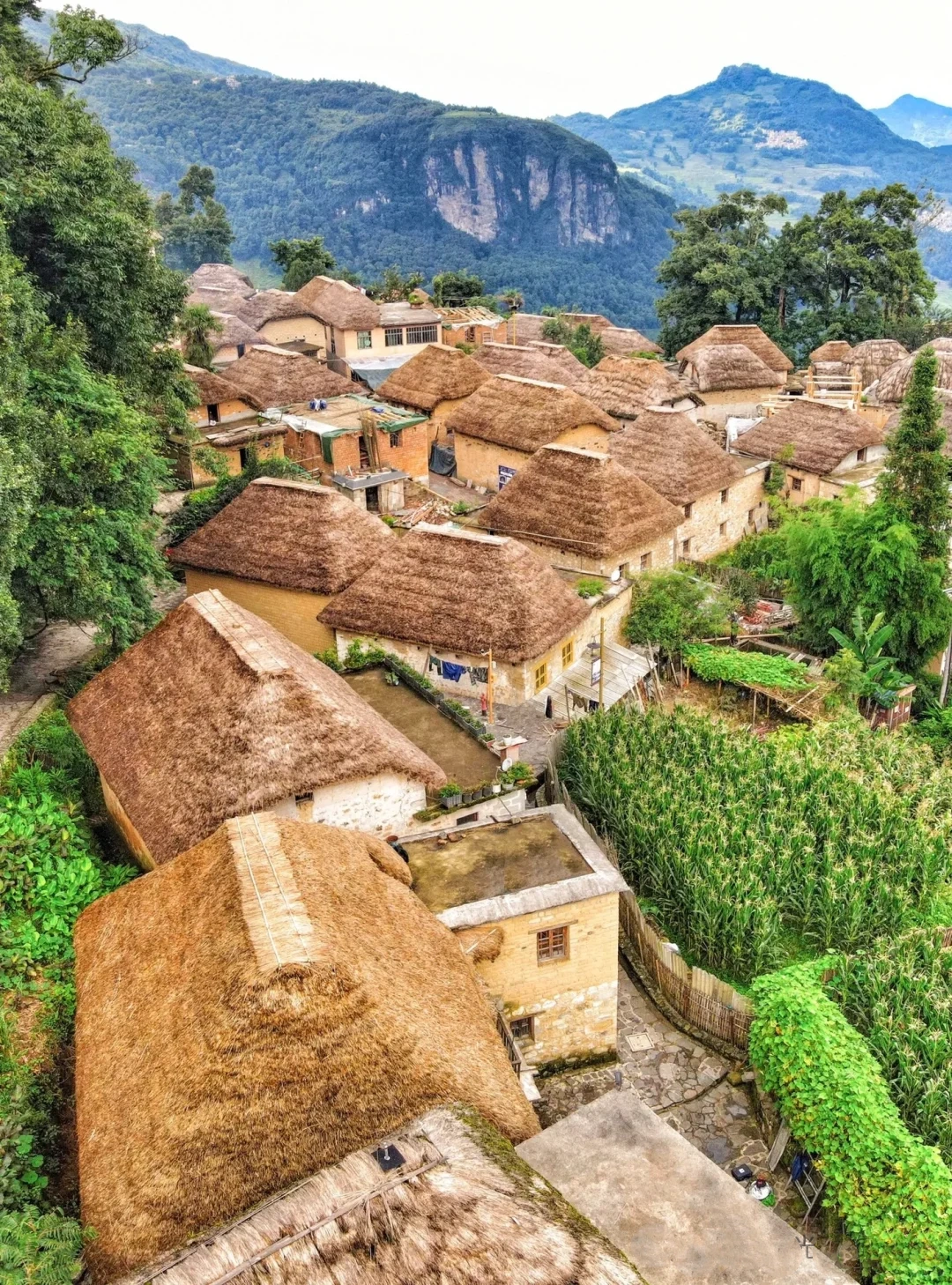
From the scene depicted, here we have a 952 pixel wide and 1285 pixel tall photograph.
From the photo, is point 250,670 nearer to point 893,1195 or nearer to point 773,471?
point 893,1195

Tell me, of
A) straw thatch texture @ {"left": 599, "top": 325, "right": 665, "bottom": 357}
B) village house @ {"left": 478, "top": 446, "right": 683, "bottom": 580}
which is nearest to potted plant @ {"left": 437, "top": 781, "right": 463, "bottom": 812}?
village house @ {"left": 478, "top": 446, "right": 683, "bottom": 580}

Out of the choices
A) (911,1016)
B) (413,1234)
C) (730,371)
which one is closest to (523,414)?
(730,371)

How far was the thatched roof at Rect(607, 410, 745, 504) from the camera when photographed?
1212 inches

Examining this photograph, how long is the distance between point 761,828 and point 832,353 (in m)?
41.8

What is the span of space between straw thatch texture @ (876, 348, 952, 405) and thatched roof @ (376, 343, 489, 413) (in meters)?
18.6

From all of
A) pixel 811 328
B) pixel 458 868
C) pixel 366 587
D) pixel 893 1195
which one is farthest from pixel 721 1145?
pixel 811 328

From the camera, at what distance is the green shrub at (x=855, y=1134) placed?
35.3ft

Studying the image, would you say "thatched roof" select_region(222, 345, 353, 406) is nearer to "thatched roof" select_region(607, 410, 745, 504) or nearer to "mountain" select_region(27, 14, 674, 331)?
"thatched roof" select_region(607, 410, 745, 504)

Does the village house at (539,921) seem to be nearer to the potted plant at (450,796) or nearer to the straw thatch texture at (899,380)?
the potted plant at (450,796)

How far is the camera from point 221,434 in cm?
3130

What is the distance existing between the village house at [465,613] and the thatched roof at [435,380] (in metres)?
15.6

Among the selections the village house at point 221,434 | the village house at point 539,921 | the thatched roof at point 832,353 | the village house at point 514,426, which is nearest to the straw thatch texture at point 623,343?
the thatched roof at point 832,353

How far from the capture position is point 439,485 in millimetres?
34438

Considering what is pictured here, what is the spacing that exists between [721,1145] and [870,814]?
7262 mm
